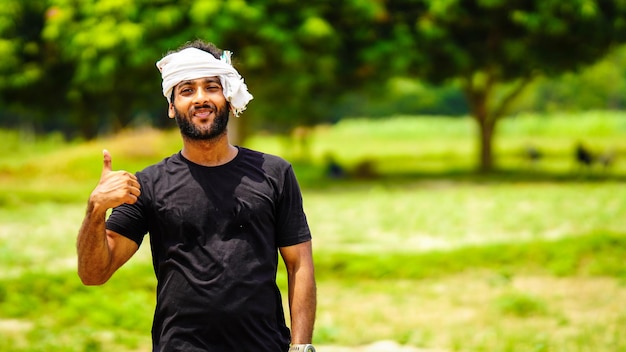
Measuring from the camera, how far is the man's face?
126 inches

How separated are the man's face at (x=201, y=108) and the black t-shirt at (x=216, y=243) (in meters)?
0.13

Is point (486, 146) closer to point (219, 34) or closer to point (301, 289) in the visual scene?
point (219, 34)

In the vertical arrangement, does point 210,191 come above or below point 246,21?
below

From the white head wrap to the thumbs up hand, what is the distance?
432 millimetres

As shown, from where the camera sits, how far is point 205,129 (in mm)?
3207

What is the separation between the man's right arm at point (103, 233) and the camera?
2.98 metres

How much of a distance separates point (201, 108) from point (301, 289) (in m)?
0.75

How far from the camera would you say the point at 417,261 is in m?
10.8

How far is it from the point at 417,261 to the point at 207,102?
7.83 m

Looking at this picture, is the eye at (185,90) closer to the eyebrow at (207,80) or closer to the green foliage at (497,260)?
the eyebrow at (207,80)

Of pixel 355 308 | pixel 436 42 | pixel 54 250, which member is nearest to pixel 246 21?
pixel 436 42

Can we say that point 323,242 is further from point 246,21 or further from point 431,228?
point 246,21

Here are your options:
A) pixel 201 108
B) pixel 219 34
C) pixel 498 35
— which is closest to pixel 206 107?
pixel 201 108

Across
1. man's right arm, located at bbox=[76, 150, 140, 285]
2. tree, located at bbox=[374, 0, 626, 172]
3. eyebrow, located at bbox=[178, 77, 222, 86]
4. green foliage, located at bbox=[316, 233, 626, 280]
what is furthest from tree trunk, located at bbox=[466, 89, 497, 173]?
man's right arm, located at bbox=[76, 150, 140, 285]
